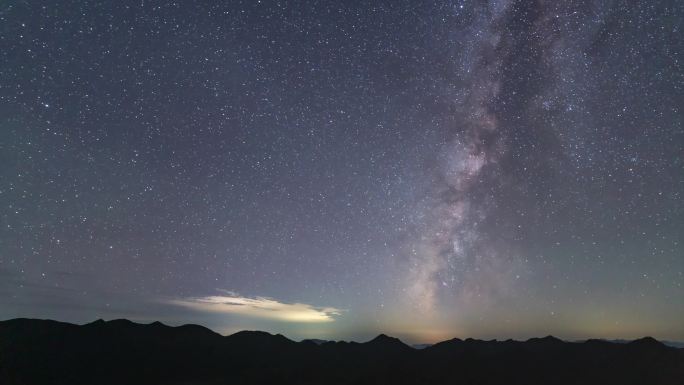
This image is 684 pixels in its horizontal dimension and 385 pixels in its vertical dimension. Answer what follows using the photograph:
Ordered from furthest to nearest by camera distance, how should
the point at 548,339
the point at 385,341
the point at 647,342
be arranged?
the point at 385,341, the point at 548,339, the point at 647,342

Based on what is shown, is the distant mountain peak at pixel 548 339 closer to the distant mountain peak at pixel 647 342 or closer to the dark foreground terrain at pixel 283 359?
the dark foreground terrain at pixel 283 359

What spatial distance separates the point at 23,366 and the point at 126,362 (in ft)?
30.7

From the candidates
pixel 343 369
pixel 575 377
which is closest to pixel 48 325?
pixel 343 369

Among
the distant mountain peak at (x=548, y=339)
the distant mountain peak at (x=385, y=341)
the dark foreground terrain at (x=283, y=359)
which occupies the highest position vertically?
the distant mountain peak at (x=548, y=339)

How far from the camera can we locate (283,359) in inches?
2082

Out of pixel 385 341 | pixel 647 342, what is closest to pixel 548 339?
pixel 647 342

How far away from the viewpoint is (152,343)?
1948 inches

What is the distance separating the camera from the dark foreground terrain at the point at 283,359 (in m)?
42.6

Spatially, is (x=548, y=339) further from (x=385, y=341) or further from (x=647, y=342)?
(x=385, y=341)

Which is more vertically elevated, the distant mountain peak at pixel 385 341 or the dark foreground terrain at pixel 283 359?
the distant mountain peak at pixel 385 341

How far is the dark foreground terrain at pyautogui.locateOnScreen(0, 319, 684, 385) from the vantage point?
4262cm

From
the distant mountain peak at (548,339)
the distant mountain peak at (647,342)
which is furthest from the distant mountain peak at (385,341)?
the distant mountain peak at (647,342)

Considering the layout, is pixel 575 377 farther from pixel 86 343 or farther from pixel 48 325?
pixel 48 325

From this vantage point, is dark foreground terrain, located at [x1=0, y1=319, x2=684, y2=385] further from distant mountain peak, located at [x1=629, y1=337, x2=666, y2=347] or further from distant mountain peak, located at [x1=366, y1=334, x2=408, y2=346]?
distant mountain peak, located at [x1=366, y1=334, x2=408, y2=346]
